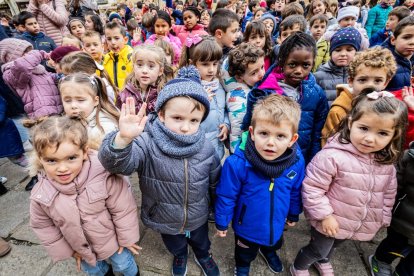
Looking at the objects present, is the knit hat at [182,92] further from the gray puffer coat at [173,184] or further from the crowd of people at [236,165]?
the gray puffer coat at [173,184]

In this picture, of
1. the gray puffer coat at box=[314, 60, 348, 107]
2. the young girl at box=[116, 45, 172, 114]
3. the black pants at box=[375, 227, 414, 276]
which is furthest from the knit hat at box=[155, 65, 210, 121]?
the black pants at box=[375, 227, 414, 276]

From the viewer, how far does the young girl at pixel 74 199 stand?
1.42 m

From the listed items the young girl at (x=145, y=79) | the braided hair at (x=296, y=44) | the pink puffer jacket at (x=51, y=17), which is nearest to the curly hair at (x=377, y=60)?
the braided hair at (x=296, y=44)

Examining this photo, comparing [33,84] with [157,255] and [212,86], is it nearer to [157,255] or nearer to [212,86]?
[212,86]

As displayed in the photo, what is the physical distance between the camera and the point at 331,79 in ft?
8.13

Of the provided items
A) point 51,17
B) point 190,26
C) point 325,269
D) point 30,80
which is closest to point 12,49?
point 30,80

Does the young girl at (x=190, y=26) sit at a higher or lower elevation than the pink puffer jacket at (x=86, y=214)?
higher

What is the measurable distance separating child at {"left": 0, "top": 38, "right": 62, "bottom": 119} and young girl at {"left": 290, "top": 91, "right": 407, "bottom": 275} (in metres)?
2.85

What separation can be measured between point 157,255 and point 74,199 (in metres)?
1.10

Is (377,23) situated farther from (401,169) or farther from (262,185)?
(262,185)

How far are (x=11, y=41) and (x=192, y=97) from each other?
111 inches

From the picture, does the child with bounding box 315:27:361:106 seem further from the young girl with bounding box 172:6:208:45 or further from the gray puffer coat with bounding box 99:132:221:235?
the young girl with bounding box 172:6:208:45

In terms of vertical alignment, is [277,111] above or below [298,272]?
above

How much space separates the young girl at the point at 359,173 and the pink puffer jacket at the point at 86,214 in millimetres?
1277
